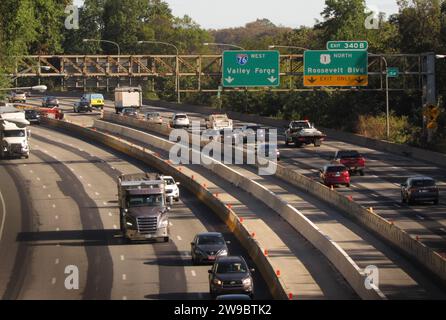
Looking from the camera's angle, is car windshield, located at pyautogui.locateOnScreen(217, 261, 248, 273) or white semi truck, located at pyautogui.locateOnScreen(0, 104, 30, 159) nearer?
car windshield, located at pyautogui.locateOnScreen(217, 261, 248, 273)

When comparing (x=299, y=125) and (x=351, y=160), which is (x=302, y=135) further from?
(x=351, y=160)

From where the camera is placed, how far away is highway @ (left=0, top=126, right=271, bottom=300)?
47.8 m

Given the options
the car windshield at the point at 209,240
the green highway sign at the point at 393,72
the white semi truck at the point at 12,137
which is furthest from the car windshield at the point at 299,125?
the car windshield at the point at 209,240

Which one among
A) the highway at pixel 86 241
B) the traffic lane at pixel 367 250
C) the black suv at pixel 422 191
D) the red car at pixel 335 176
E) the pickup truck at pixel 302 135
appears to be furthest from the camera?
the pickup truck at pixel 302 135

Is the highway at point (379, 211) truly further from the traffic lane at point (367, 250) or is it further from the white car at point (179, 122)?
the white car at point (179, 122)

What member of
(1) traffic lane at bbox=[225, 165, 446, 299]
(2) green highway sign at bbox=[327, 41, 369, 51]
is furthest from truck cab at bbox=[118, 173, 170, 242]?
(2) green highway sign at bbox=[327, 41, 369, 51]

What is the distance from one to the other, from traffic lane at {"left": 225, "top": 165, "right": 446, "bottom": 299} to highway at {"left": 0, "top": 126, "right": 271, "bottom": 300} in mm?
5043

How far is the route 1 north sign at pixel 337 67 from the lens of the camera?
89.5m

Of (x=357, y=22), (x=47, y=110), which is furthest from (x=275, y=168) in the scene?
(x=357, y=22)

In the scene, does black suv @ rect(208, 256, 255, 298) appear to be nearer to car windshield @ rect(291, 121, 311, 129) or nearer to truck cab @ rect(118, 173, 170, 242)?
truck cab @ rect(118, 173, 170, 242)

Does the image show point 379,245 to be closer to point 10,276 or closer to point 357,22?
point 10,276

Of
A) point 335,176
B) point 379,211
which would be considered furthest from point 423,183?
point 335,176

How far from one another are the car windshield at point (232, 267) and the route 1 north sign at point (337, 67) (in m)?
46.9

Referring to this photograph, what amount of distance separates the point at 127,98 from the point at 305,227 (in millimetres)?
76579
